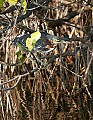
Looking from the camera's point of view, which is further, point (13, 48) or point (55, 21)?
point (13, 48)

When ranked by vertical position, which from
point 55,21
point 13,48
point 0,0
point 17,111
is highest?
point 0,0

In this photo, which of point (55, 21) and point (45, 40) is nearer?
point (45, 40)

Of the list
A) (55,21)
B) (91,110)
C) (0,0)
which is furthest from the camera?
(91,110)

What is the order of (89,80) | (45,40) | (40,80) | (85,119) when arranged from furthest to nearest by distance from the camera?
(40,80) → (89,80) → (85,119) → (45,40)

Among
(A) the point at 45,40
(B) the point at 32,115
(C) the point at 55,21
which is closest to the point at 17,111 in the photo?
(B) the point at 32,115

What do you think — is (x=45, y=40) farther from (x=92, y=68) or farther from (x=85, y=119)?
(x=92, y=68)

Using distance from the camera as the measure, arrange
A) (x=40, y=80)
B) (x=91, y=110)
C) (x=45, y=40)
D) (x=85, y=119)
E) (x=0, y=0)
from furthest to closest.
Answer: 1. (x=40, y=80)
2. (x=91, y=110)
3. (x=85, y=119)
4. (x=45, y=40)
5. (x=0, y=0)

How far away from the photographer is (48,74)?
16.4 ft

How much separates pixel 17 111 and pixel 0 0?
2.47 m

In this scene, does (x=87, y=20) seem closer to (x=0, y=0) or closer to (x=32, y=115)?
(x=32, y=115)

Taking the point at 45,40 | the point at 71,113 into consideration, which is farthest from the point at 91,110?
the point at 45,40

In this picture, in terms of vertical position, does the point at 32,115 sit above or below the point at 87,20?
below

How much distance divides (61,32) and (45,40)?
7.47 feet

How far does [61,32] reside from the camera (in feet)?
15.9
